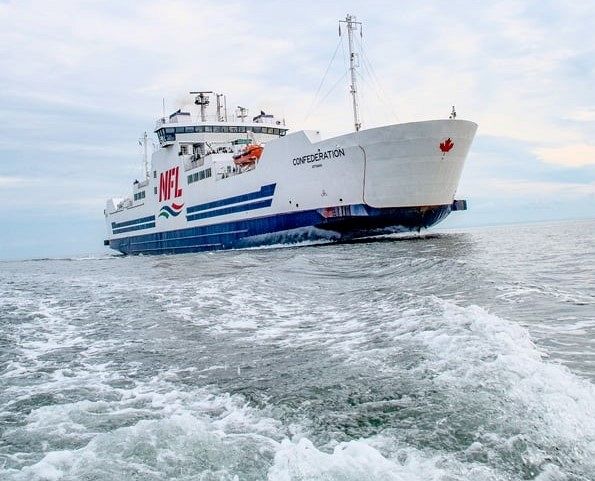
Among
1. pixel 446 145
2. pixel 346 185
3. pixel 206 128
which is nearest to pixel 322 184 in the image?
pixel 346 185

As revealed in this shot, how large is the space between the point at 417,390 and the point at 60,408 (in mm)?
3727

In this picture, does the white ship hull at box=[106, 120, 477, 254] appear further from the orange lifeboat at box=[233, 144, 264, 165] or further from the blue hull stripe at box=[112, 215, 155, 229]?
the blue hull stripe at box=[112, 215, 155, 229]

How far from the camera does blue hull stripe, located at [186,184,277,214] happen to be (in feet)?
109

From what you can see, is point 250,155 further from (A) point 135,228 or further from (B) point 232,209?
(A) point 135,228

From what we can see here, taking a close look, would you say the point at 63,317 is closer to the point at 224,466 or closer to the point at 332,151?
the point at 224,466

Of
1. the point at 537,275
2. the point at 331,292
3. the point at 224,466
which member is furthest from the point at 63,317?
the point at 537,275

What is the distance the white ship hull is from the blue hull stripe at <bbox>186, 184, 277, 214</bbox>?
0.25 ft

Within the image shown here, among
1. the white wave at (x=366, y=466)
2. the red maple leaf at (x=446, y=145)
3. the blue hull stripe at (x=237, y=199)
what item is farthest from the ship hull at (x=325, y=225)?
the white wave at (x=366, y=466)

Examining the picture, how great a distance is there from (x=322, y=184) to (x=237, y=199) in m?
8.73

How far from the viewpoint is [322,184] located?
30.2m

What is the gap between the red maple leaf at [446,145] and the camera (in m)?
28.2

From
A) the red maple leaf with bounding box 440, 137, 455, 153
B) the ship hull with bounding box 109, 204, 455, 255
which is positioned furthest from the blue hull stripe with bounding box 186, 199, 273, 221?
the red maple leaf with bounding box 440, 137, 455, 153

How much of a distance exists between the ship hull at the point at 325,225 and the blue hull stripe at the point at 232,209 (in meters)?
0.87

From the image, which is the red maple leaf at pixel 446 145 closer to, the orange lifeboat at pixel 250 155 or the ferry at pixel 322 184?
the ferry at pixel 322 184
